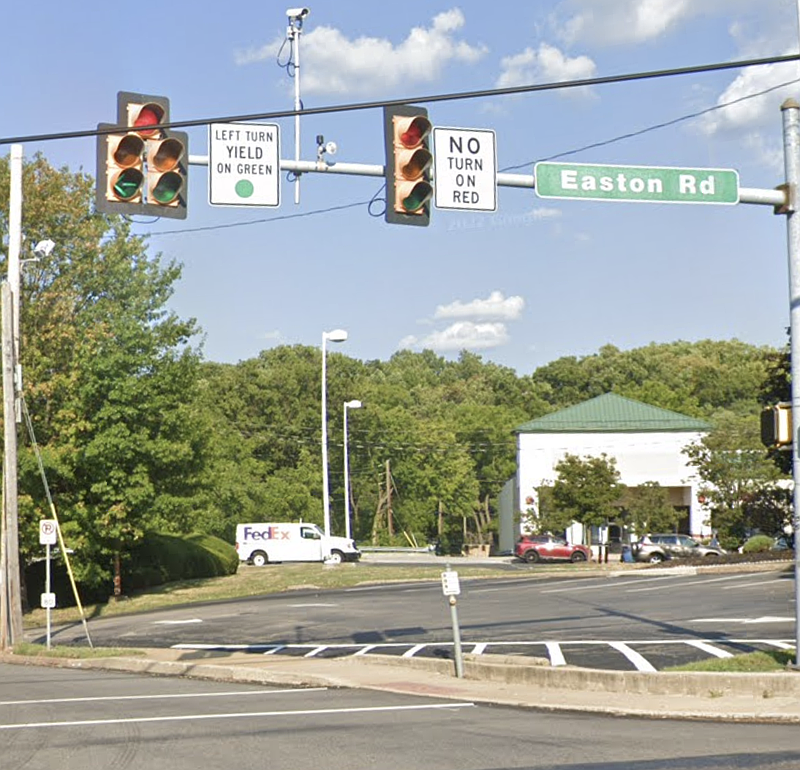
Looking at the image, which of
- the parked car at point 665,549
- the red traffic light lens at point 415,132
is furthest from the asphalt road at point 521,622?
the parked car at point 665,549

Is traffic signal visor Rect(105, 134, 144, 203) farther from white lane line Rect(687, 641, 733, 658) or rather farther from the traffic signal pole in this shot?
white lane line Rect(687, 641, 733, 658)

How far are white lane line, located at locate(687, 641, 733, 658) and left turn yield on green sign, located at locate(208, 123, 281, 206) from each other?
872cm

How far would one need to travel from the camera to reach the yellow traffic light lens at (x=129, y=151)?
1395 cm

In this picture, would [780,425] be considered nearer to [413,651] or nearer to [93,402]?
[413,651]

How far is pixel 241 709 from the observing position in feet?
45.9

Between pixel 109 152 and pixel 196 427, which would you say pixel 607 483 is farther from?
pixel 109 152

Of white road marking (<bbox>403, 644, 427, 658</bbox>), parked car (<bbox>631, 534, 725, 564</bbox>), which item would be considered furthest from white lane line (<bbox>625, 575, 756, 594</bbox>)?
parked car (<bbox>631, 534, 725, 564</bbox>)

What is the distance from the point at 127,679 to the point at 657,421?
199 ft

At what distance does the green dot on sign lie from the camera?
14.9m

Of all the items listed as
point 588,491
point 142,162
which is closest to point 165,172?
point 142,162

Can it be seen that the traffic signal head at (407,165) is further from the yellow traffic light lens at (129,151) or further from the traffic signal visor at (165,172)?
the yellow traffic light lens at (129,151)

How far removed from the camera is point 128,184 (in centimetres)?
1400

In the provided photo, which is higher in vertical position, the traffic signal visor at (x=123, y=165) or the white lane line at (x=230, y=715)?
the traffic signal visor at (x=123, y=165)

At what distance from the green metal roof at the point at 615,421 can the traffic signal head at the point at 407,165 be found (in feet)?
203
